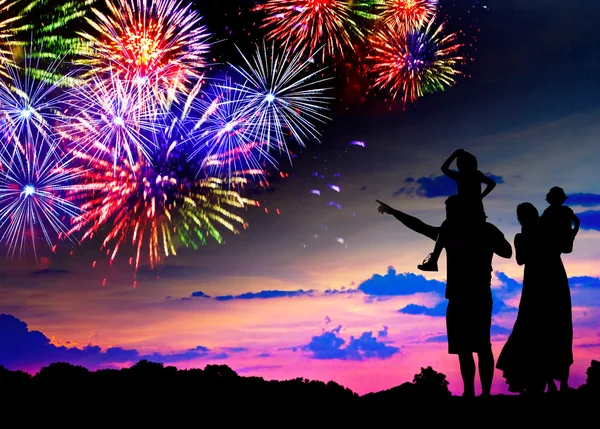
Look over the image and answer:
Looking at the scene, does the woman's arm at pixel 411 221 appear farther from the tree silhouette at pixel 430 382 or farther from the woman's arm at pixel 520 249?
the tree silhouette at pixel 430 382

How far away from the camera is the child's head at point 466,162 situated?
9273 mm

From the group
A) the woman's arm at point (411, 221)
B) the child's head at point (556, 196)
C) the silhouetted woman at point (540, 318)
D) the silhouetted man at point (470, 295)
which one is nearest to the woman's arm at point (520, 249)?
the silhouetted woman at point (540, 318)

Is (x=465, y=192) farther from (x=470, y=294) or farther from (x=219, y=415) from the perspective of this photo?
(x=219, y=415)

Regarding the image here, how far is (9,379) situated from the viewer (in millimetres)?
11422

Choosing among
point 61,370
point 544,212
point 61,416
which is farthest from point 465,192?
point 61,370

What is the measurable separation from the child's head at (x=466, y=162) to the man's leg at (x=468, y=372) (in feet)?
8.21

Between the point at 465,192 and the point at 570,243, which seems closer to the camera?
the point at 465,192

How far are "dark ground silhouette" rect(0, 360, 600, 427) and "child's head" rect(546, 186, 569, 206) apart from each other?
2.85 metres

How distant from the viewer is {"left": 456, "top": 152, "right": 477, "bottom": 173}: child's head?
9273 mm

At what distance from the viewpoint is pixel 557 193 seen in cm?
1091

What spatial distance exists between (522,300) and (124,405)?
20.8 ft

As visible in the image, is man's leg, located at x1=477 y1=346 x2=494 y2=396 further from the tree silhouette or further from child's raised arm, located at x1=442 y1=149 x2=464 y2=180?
child's raised arm, located at x1=442 y1=149 x2=464 y2=180

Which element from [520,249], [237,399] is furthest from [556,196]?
[237,399]

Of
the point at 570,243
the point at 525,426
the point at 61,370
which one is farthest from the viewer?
the point at 61,370
